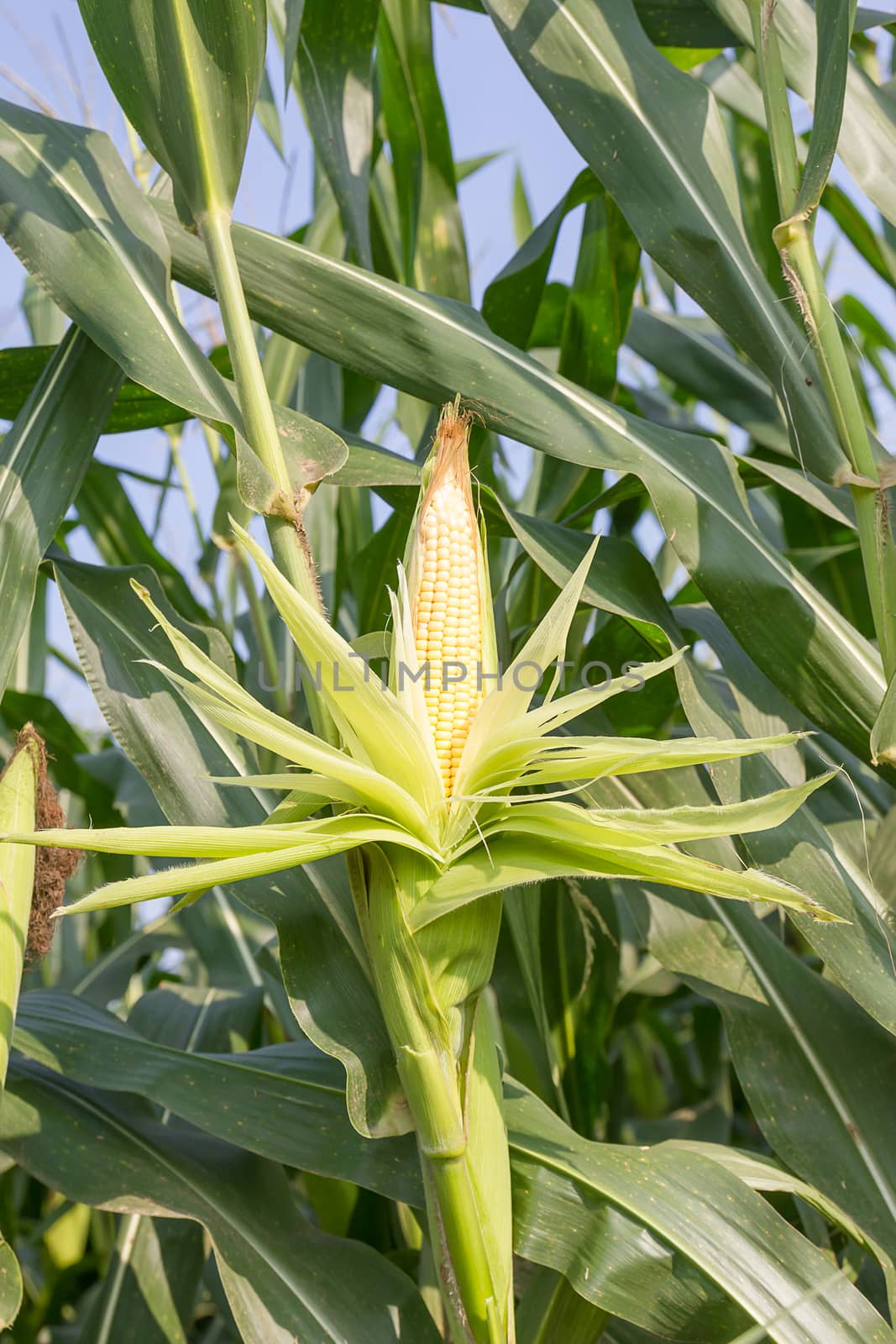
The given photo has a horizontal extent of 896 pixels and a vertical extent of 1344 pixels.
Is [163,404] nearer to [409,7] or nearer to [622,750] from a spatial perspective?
[409,7]

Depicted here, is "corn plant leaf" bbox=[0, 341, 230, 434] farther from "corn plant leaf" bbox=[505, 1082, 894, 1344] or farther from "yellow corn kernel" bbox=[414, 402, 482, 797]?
"corn plant leaf" bbox=[505, 1082, 894, 1344]

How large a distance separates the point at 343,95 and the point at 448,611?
3.34 feet

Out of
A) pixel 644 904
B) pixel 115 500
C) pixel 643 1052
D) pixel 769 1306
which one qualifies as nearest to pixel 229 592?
pixel 115 500

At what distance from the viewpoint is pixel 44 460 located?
995 mm

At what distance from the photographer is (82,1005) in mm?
1116

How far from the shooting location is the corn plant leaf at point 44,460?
92cm

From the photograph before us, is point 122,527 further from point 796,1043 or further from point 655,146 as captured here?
point 796,1043

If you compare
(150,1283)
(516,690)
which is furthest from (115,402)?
(150,1283)

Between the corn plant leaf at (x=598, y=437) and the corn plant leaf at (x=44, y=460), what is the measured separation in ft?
0.63

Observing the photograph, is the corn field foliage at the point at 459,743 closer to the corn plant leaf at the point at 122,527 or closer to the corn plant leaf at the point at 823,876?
the corn plant leaf at the point at 823,876

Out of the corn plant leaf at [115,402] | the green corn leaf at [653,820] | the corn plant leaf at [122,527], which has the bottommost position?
the green corn leaf at [653,820]

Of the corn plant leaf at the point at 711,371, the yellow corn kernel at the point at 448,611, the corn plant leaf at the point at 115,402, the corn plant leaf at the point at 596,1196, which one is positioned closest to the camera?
the yellow corn kernel at the point at 448,611

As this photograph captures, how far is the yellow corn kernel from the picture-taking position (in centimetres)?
70

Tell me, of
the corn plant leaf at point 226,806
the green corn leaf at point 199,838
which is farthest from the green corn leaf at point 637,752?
the corn plant leaf at point 226,806
